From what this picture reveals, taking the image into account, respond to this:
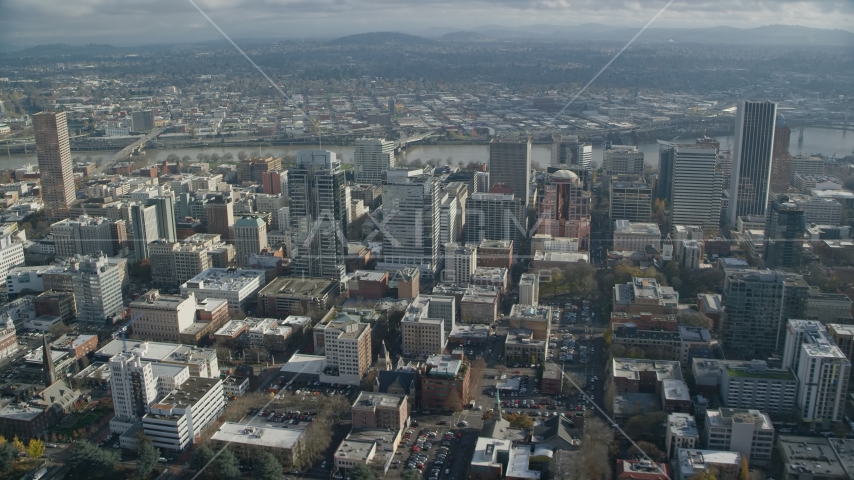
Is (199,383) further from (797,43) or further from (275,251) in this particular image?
(797,43)

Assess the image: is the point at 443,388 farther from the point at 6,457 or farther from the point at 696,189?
the point at 696,189

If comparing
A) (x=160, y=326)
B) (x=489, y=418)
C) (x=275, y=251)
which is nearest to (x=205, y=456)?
(x=489, y=418)

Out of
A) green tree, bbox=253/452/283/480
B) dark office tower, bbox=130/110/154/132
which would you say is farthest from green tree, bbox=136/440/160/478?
dark office tower, bbox=130/110/154/132

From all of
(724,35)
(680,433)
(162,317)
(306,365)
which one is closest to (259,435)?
(306,365)

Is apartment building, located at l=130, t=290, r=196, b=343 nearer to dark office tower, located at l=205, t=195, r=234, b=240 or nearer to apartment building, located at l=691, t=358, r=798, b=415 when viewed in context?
dark office tower, located at l=205, t=195, r=234, b=240

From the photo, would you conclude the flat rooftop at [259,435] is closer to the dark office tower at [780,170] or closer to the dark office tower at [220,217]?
the dark office tower at [220,217]
